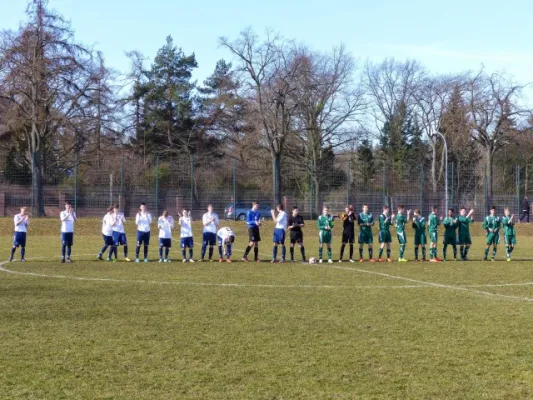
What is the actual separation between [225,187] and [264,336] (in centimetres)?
3622

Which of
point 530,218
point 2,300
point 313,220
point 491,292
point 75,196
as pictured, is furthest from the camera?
point 530,218

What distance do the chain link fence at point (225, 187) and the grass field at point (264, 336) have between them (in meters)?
26.2

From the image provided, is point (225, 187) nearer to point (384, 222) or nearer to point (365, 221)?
point (365, 221)

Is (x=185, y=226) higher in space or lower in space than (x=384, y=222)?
lower

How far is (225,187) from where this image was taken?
45750mm

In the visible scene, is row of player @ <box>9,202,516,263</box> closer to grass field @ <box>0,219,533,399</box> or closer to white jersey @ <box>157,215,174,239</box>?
white jersey @ <box>157,215,174,239</box>

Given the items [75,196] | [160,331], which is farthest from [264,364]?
[75,196]

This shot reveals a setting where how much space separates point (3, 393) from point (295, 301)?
716 centimetres

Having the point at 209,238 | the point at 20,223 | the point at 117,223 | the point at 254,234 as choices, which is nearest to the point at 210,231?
the point at 209,238

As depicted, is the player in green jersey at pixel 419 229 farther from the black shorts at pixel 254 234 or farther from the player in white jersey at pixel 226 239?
the player in white jersey at pixel 226 239

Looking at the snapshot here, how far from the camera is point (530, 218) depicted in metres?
50.4

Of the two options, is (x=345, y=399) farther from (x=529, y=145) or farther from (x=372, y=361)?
(x=529, y=145)

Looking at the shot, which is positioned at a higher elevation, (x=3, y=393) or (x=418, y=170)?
(x=418, y=170)

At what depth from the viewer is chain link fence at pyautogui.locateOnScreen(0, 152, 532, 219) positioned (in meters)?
43.5
